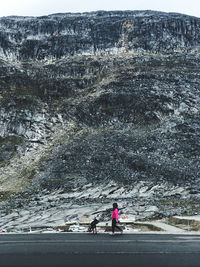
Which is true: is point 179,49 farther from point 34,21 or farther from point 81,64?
point 34,21

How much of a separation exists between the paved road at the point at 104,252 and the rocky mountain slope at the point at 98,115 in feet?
68.4

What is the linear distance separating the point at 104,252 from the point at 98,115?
65969mm

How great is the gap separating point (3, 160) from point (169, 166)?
30449 millimetres

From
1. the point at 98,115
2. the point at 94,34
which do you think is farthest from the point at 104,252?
the point at 94,34

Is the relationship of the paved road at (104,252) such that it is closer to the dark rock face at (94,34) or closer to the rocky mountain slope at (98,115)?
the rocky mountain slope at (98,115)

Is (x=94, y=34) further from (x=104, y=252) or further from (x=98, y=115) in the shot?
(x=104, y=252)

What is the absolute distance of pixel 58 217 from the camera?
4109cm

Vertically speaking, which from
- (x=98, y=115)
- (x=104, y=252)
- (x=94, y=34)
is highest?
(x=94, y=34)

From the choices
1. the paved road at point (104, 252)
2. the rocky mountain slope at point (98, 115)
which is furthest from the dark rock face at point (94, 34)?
the paved road at point (104, 252)

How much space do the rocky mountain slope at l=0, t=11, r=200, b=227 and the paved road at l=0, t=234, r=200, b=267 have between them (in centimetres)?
2086

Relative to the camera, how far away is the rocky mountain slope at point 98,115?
5022cm

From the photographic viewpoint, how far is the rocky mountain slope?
165ft

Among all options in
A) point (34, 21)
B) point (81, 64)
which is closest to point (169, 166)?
point (81, 64)

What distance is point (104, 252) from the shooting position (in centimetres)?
1507
